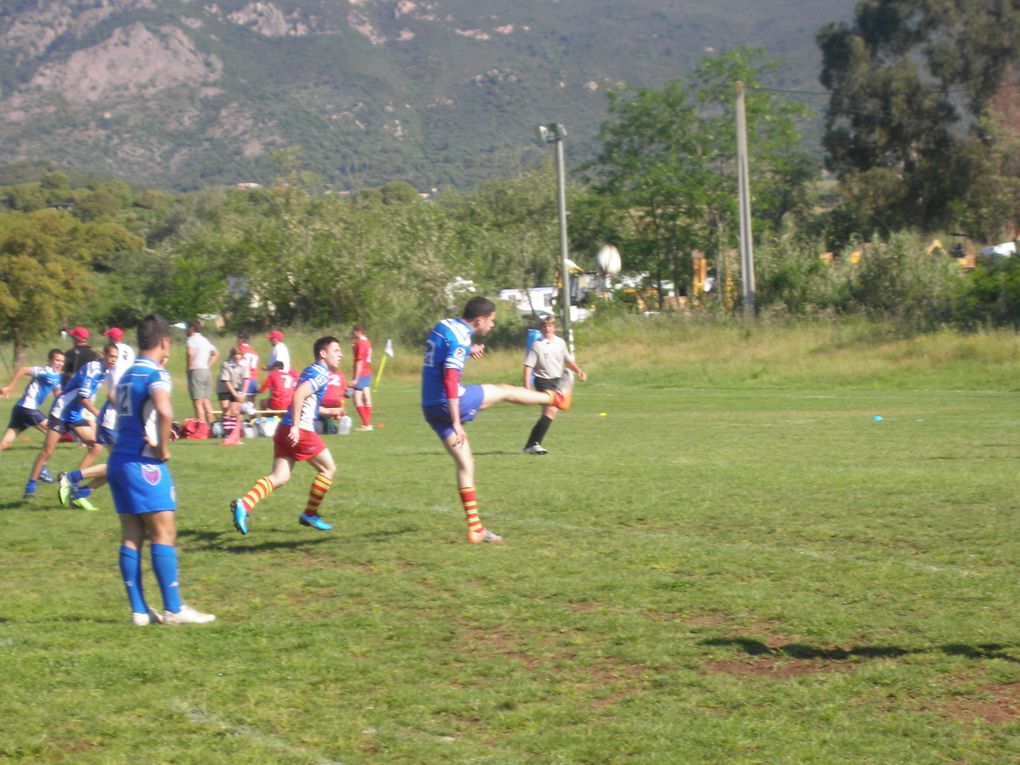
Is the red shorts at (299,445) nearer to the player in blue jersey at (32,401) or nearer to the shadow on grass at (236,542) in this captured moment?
the shadow on grass at (236,542)

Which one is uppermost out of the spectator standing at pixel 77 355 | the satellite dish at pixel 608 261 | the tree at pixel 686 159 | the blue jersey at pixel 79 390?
the tree at pixel 686 159

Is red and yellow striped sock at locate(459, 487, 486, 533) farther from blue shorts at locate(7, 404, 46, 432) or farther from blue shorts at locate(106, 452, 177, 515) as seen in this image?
blue shorts at locate(7, 404, 46, 432)

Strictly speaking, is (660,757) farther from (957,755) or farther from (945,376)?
(945,376)

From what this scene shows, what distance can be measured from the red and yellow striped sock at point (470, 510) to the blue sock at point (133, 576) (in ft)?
A: 9.88

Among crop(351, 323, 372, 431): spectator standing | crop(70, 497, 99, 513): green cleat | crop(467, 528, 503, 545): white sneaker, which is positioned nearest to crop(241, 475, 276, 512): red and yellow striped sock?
crop(467, 528, 503, 545): white sneaker

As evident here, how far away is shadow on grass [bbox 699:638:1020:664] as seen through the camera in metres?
6.39

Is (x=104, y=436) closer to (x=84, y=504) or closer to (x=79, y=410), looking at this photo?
(x=84, y=504)

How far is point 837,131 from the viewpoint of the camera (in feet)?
193

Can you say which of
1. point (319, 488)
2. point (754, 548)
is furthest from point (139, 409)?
point (754, 548)

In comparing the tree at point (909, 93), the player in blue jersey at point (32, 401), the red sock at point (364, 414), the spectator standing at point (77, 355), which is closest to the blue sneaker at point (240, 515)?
the player in blue jersey at point (32, 401)

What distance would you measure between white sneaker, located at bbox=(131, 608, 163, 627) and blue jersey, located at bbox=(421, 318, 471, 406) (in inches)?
121

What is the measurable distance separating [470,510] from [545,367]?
21.9ft

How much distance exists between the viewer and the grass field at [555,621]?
5449mm

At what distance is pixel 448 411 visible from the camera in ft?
32.7
